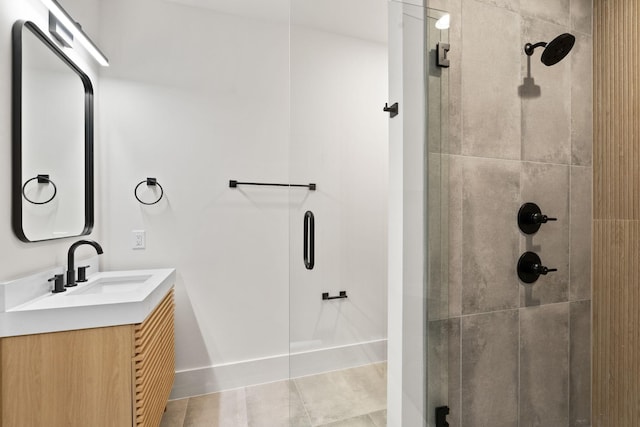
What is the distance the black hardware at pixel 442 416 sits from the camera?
40.9 inches

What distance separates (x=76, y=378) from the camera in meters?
1.12

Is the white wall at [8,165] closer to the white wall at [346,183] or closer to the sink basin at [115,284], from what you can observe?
the sink basin at [115,284]

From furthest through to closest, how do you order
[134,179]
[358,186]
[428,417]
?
Result: [134,179], [358,186], [428,417]

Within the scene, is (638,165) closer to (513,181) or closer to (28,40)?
(513,181)

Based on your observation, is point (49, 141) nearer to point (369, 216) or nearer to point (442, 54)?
point (369, 216)

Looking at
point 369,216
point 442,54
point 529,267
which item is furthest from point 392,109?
point 529,267

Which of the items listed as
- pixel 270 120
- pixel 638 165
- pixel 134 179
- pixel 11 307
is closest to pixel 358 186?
pixel 638 165

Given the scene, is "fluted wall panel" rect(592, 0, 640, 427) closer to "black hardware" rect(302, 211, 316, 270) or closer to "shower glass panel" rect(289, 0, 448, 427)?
"shower glass panel" rect(289, 0, 448, 427)

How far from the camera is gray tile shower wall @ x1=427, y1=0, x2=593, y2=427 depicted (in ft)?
3.55

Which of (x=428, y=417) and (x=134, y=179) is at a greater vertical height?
(x=134, y=179)

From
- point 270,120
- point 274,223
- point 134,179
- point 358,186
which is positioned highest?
point 270,120

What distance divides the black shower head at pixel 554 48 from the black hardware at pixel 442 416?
1391 millimetres

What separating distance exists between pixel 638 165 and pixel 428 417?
128 centimetres

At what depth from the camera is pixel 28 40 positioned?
1316 mm
